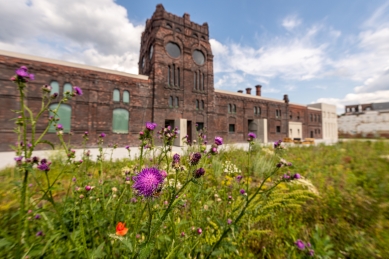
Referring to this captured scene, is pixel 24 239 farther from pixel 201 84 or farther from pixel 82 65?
pixel 201 84

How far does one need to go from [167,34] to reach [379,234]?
1802 cm

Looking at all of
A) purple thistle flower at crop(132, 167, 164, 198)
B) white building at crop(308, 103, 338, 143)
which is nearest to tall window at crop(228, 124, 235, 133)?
purple thistle flower at crop(132, 167, 164, 198)

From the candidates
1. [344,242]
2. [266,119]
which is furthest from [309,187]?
[266,119]

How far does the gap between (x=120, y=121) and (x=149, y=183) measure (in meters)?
14.3

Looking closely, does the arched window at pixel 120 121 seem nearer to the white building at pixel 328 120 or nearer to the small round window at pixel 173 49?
the small round window at pixel 173 49

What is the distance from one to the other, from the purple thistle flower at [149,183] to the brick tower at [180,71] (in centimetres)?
1394

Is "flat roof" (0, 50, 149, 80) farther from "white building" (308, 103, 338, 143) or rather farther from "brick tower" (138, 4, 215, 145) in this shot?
"white building" (308, 103, 338, 143)

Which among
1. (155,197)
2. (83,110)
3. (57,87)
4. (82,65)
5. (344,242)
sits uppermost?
(82,65)

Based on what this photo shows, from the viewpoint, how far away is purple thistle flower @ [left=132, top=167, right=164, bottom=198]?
1.03 m

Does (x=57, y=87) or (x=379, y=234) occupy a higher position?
(x=57, y=87)

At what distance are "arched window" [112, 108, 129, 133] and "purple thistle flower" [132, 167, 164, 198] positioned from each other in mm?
14075

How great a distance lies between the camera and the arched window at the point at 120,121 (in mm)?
13672

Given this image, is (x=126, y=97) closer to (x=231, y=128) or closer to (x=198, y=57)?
(x=198, y=57)

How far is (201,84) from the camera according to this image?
17500 millimetres
